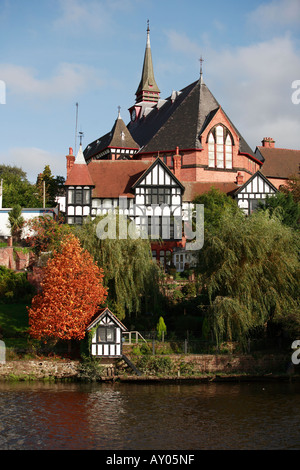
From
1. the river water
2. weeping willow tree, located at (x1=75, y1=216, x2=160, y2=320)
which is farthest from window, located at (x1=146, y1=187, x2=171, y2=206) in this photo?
the river water

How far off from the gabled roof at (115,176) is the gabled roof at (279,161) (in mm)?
19981

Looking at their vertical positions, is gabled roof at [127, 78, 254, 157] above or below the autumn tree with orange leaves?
above

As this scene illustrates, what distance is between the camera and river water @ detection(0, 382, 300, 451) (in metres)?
18.9

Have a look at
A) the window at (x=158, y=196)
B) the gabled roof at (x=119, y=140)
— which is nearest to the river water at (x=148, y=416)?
the window at (x=158, y=196)

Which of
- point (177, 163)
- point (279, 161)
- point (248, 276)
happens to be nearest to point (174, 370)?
point (248, 276)

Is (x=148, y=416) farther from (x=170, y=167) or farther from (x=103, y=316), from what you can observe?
(x=170, y=167)

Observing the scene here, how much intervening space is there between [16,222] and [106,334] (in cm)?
2273

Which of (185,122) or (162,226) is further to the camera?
(185,122)

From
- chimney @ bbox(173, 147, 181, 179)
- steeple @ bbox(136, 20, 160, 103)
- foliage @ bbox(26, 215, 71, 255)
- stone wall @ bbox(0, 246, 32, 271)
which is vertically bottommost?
stone wall @ bbox(0, 246, 32, 271)

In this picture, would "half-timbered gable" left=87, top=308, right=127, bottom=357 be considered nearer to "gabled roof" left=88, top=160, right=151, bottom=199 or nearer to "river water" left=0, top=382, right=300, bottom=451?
"river water" left=0, top=382, right=300, bottom=451

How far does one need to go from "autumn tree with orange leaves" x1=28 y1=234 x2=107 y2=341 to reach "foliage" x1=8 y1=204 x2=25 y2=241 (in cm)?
1966

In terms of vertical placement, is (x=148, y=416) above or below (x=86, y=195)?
below

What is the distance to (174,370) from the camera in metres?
30.2
